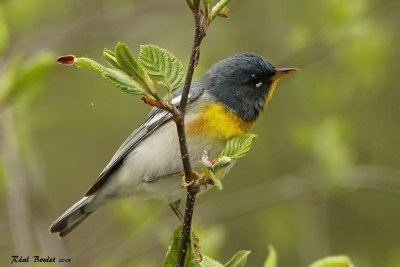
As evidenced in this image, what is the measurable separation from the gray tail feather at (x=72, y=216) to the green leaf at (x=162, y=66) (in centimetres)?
221

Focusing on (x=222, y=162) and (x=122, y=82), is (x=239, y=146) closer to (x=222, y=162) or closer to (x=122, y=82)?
(x=222, y=162)

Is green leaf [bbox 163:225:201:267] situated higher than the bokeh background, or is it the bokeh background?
the bokeh background

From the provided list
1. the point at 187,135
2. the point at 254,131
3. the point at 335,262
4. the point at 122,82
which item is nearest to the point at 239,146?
the point at 122,82

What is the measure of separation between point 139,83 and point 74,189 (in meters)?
6.16

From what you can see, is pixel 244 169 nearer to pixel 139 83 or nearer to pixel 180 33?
pixel 180 33

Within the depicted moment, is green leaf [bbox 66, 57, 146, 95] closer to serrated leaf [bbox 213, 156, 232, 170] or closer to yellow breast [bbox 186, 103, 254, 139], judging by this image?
serrated leaf [bbox 213, 156, 232, 170]

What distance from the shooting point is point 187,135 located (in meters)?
4.25

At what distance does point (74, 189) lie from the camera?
848 cm

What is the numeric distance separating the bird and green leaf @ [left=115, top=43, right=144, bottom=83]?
174 cm

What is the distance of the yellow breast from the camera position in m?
4.23

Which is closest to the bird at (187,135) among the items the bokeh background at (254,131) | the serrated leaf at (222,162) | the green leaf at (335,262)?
the bokeh background at (254,131)

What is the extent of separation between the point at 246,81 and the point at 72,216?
136 cm

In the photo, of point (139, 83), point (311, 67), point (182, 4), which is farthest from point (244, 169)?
point (139, 83)

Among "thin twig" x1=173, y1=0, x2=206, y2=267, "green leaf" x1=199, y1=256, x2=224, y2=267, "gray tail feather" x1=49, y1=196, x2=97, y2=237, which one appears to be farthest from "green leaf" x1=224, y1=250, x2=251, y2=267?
"gray tail feather" x1=49, y1=196, x2=97, y2=237
